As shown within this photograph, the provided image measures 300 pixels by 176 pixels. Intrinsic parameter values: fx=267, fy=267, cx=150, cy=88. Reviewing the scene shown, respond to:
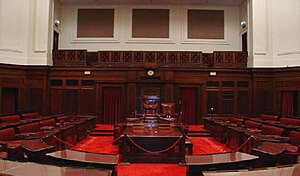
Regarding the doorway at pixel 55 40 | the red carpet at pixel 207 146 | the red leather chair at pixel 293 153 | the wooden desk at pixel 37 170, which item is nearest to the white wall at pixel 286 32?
the red carpet at pixel 207 146

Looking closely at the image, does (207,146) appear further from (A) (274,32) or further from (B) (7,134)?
(A) (274,32)

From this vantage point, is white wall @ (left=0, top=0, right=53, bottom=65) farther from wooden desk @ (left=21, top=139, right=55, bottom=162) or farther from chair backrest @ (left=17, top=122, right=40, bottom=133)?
Result: wooden desk @ (left=21, top=139, right=55, bottom=162)

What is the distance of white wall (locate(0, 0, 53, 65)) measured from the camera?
36.9 ft

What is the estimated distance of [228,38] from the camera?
1380 cm

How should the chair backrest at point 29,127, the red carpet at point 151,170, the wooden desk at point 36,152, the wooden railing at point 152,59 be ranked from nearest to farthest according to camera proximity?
the wooden desk at point 36,152 < the red carpet at point 151,170 < the chair backrest at point 29,127 < the wooden railing at point 152,59

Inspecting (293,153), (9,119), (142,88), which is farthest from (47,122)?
(293,153)

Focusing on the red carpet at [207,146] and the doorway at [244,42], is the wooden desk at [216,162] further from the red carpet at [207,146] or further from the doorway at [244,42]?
the doorway at [244,42]

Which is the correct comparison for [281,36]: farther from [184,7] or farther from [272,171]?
[272,171]

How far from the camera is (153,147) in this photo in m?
5.92

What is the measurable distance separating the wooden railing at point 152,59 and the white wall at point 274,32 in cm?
75

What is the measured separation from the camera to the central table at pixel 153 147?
5777 mm

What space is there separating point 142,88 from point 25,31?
224 inches

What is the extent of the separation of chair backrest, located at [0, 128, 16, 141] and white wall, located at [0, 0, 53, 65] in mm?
6228

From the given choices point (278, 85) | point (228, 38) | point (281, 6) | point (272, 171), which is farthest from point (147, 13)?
point (272, 171)
